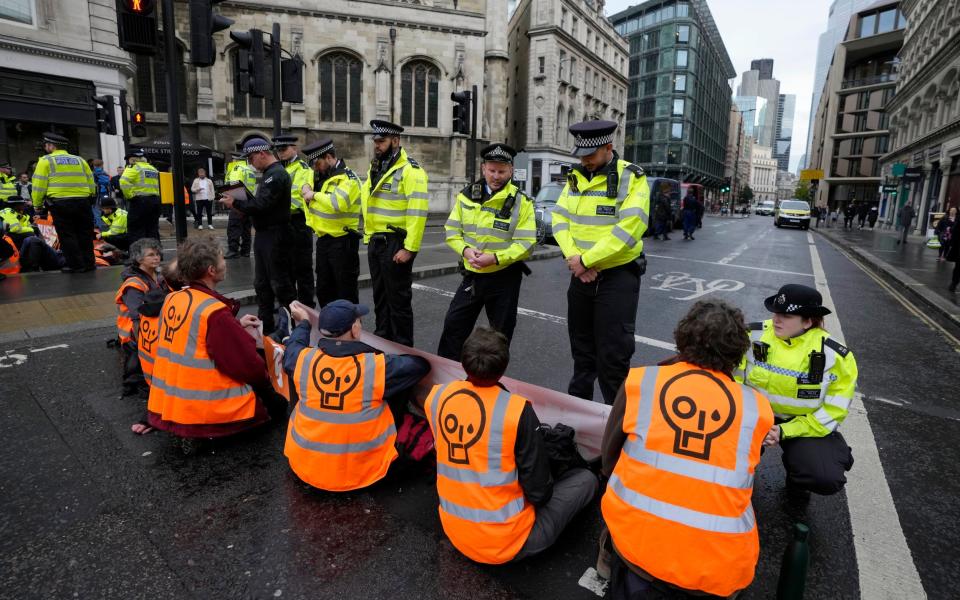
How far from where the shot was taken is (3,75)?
16.8 metres

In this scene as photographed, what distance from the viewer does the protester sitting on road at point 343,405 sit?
9.44ft

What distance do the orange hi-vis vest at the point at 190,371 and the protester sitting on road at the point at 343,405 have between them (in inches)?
27.1

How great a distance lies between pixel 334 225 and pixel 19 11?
1906 centimetres

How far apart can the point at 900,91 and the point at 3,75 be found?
160 feet

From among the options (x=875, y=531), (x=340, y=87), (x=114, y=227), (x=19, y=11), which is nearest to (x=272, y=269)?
(x=875, y=531)

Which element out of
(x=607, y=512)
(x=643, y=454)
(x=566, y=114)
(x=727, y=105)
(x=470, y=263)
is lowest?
(x=607, y=512)

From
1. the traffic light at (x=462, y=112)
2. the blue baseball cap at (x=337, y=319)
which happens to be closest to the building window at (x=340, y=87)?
the traffic light at (x=462, y=112)

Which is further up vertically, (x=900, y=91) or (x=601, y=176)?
(x=900, y=91)

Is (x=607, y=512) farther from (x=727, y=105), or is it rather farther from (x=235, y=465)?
(x=727, y=105)

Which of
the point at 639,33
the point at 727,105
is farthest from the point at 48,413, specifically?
the point at 727,105

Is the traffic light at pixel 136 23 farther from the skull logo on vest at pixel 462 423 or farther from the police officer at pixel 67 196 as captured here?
the skull logo on vest at pixel 462 423

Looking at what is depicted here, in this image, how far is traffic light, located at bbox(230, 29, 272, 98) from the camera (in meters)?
8.63

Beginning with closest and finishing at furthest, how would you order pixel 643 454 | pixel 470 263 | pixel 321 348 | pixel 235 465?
pixel 643 454 < pixel 321 348 < pixel 235 465 < pixel 470 263

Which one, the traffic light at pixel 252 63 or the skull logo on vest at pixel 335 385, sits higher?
the traffic light at pixel 252 63
